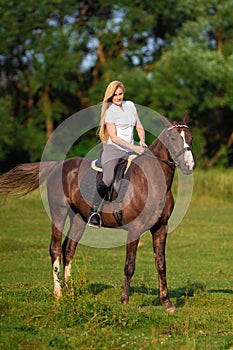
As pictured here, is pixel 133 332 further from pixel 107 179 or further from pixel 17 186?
pixel 17 186

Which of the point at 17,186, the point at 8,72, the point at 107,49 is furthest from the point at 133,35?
the point at 17,186

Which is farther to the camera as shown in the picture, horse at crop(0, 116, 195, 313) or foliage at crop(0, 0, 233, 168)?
foliage at crop(0, 0, 233, 168)

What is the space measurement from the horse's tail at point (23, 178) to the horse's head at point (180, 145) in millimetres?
2502

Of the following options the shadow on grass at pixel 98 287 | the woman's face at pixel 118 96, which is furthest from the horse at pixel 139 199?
the woman's face at pixel 118 96

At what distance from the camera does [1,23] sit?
37.2 meters

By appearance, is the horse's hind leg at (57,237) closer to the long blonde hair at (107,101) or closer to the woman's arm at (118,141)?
the long blonde hair at (107,101)

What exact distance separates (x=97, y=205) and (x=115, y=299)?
4.55 feet

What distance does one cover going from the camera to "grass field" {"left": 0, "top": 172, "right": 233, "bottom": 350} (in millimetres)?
7672

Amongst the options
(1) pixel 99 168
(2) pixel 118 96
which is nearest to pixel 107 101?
(2) pixel 118 96

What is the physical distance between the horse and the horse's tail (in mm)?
164

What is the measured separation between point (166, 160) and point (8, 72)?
31.8 m

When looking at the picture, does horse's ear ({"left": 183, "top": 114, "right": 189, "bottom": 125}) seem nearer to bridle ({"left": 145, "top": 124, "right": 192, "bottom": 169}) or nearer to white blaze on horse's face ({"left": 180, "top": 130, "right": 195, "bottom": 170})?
bridle ({"left": 145, "top": 124, "right": 192, "bottom": 169})

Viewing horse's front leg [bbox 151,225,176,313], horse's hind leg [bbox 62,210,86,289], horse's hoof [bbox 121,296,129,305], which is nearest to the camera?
horse's hoof [bbox 121,296,129,305]

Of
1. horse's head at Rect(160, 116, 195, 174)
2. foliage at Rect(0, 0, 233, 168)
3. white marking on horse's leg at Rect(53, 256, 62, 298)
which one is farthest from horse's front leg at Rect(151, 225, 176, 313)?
foliage at Rect(0, 0, 233, 168)
